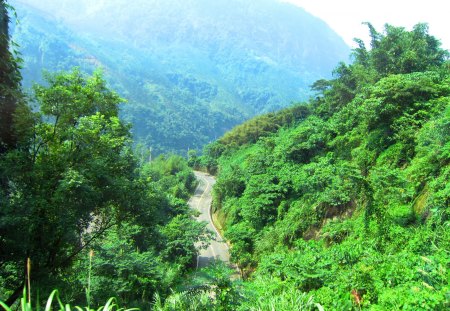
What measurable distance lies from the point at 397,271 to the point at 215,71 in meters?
194

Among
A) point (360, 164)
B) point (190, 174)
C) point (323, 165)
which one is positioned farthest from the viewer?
point (190, 174)

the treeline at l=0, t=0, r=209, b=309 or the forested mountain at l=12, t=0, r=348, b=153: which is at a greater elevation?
the forested mountain at l=12, t=0, r=348, b=153

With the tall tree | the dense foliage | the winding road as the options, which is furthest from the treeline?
the winding road

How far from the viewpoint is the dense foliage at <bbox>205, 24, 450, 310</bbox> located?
671 cm

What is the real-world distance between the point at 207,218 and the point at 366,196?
80.8 feet

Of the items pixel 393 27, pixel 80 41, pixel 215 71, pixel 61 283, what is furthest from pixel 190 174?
pixel 215 71

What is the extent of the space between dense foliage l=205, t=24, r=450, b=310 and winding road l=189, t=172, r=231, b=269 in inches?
106

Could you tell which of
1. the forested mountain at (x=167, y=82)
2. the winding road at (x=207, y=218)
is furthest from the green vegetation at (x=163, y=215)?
the forested mountain at (x=167, y=82)

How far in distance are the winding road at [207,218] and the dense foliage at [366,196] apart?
270 cm

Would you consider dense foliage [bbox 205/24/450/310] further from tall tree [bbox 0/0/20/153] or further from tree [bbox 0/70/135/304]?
tall tree [bbox 0/0/20/153]

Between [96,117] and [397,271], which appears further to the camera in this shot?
[96,117]

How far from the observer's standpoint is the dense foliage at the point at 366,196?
671 centimetres

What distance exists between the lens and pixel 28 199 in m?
7.03

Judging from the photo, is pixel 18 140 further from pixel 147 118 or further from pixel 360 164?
pixel 147 118
